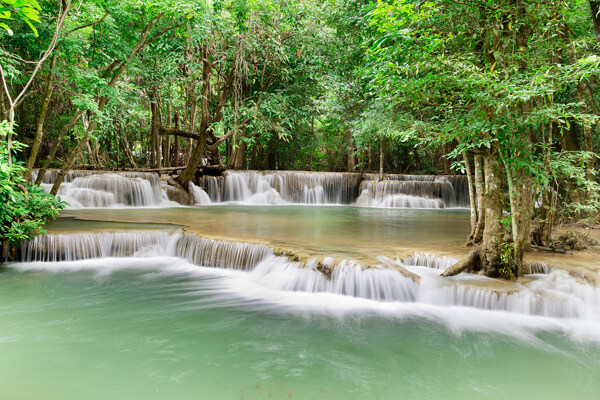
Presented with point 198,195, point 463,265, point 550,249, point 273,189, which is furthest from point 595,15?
point 198,195

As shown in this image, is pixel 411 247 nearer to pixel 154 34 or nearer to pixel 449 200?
pixel 154 34

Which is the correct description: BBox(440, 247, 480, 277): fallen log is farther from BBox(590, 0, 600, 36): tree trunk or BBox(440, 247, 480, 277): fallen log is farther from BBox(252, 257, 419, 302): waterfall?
BBox(590, 0, 600, 36): tree trunk

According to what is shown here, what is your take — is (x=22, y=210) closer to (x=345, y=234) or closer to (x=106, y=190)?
(x=345, y=234)

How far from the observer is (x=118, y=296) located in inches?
214

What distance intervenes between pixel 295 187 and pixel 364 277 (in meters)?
13.1

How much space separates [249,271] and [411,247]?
9.47 ft

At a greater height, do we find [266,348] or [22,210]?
[22,210]

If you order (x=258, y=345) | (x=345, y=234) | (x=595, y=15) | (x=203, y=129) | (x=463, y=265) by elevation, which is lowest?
(x=258, y=345)

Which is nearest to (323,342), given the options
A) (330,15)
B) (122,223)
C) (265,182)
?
(122,223)

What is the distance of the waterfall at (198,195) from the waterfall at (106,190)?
1448mm

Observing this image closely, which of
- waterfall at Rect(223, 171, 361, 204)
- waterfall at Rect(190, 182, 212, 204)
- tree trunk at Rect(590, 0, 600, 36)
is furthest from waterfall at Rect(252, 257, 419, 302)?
waterfall at Rect(223, 171, 361, 204)

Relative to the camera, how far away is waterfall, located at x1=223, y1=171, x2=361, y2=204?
57.8 feet

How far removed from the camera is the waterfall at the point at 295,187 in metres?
17.6

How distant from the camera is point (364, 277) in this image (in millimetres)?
5320
